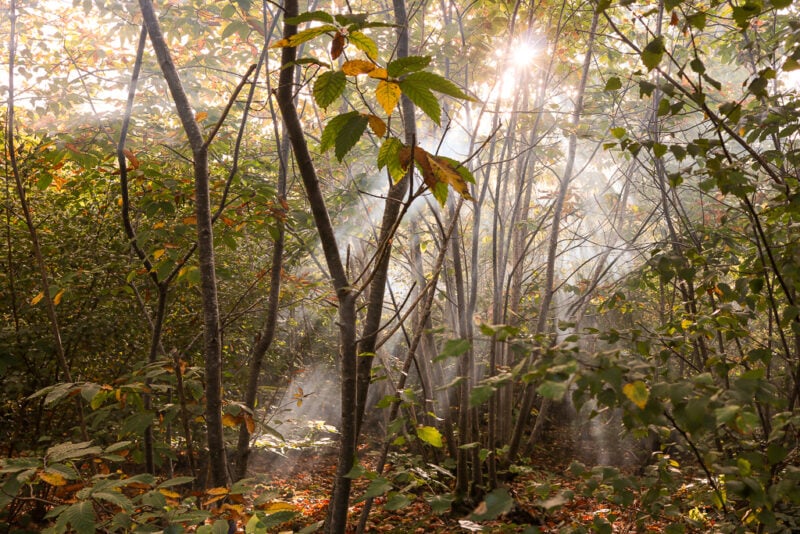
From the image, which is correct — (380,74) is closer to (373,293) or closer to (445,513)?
(373,293)

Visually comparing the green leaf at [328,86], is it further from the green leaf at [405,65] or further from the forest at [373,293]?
the green leaf at [405,65]

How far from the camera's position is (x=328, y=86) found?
1.00 metres

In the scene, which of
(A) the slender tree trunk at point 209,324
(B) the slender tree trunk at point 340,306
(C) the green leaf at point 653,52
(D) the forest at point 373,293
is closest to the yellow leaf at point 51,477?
(D) the forest at point 373,293

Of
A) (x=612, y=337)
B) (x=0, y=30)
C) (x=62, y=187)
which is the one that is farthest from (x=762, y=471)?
(x=0, y=30)

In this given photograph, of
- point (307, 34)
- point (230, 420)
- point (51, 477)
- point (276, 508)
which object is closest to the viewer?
point (307, 34)

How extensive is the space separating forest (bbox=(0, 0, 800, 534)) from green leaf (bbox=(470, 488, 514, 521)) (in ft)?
0.03

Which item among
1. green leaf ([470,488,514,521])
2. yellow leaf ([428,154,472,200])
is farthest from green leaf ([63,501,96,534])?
yellow leaf ([428,154,472,200])

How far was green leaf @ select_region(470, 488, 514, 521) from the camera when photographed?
113cm

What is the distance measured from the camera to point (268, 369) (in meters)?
5.97

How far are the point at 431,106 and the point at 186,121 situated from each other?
47.6 inches

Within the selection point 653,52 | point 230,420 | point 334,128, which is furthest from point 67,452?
point 653,52

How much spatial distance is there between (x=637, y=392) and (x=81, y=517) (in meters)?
1.31

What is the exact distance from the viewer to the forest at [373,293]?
1.26 metres

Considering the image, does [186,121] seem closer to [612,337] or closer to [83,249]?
[612,337]
